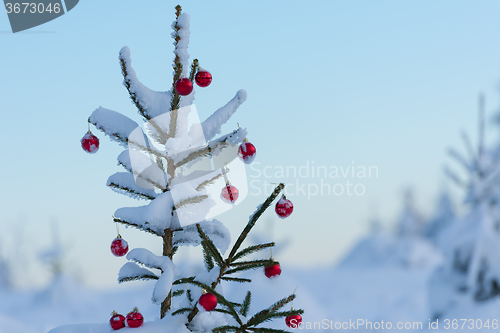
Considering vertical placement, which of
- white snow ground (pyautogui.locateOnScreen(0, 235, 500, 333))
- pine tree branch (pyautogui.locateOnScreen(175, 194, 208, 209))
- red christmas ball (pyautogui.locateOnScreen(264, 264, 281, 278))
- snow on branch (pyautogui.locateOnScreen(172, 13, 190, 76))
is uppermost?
snow on branch (pyautogui.locateOnScreen(172, 13, 190, 76))

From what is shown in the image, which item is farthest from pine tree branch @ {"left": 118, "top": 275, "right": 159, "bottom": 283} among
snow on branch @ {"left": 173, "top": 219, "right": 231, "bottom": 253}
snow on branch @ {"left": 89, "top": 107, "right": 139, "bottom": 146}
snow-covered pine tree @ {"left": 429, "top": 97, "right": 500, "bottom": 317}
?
snow-covered pine tree @ {"left": 429, "top": 97, "right": 500, "bottom": 317}

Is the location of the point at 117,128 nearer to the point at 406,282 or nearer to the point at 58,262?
the point at 58,262

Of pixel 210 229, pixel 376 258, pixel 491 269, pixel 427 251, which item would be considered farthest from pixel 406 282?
pixel 210 229

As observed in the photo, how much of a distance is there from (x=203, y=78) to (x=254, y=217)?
102cm

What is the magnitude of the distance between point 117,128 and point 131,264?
89 centimetres

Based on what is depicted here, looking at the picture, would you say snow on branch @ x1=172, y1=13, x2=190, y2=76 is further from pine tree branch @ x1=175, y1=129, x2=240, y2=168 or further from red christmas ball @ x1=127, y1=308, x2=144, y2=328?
red christmas ball @ x1=127, y1=308, x2=144, y2=328

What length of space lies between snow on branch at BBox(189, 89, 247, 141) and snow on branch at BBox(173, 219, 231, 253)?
59cm

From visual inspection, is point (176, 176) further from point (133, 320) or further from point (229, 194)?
point (133, 320)

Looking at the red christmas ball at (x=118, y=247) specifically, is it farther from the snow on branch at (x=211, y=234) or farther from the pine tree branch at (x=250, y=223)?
the pine tree branch at (x=250, y=223)

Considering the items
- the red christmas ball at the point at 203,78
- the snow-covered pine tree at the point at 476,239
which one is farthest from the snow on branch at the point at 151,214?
the snow-covered pine tree at the point at 476,239

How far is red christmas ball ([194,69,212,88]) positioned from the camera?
8.04 feet

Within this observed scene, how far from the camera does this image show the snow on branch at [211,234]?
242 cm

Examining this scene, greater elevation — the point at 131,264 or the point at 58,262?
the point at 131,264

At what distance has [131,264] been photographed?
7.87 feet
